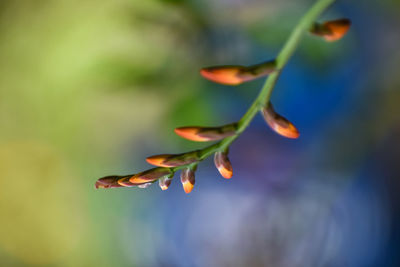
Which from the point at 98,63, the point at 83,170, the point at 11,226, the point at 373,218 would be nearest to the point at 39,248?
the point at 11,226

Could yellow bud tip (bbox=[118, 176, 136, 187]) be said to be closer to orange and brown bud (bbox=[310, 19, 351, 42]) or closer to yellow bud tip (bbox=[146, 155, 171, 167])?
yellow bud tip (bbox=[146, 155, 171, 167])

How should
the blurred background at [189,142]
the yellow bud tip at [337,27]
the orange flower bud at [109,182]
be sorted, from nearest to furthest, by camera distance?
the yellow bud tip at [337,27] → the orange flower bud at [109,182] → the blurred background at [189,142]

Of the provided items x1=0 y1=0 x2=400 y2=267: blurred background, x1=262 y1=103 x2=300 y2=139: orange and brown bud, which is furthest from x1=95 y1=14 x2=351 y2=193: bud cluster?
x1=0 y1=0 x2=400 y2=267: blurred background

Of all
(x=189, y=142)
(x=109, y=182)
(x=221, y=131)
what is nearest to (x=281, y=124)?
(x=221, y=131)

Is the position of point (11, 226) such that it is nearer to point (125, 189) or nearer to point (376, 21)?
point (125, 189)

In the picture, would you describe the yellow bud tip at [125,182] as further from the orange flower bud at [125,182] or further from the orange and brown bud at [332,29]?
the orange and brown bud at [332,29]

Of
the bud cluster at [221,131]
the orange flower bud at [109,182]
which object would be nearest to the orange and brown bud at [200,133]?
the bud cluster at [221,131]
